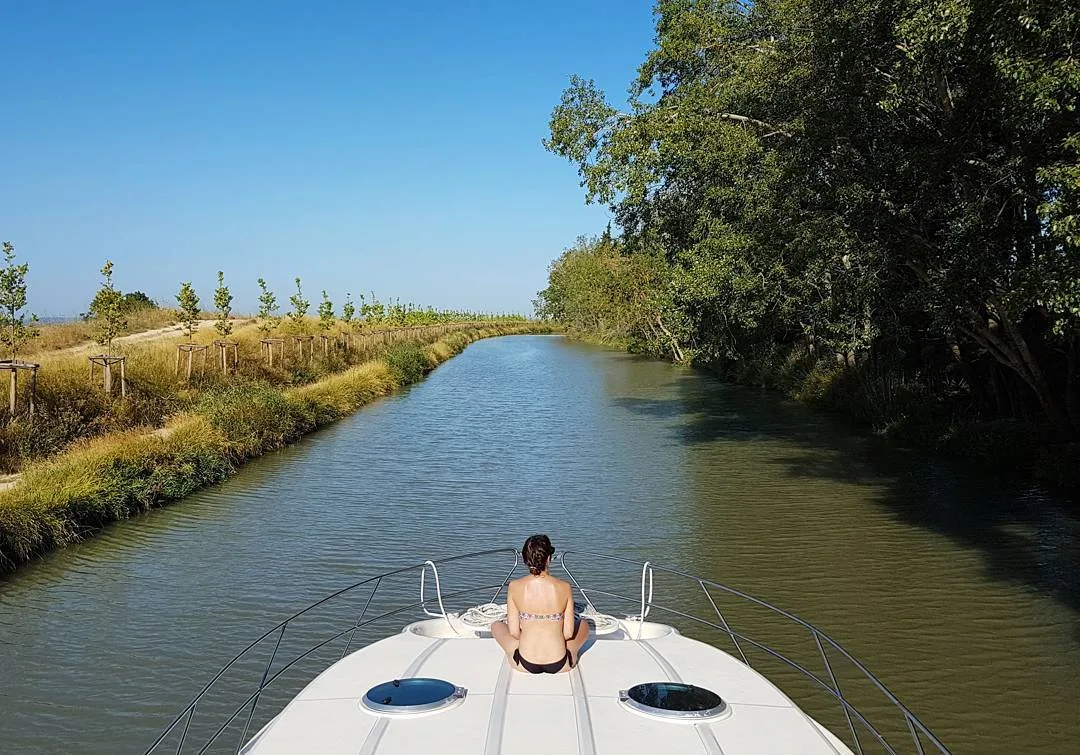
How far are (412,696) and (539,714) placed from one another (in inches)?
24.3

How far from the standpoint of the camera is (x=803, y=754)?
392 centimetres

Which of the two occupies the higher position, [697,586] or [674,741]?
[674,741]

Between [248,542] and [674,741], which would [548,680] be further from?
[248,542]

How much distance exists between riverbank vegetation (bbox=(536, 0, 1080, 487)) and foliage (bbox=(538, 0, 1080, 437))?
1.7 inches

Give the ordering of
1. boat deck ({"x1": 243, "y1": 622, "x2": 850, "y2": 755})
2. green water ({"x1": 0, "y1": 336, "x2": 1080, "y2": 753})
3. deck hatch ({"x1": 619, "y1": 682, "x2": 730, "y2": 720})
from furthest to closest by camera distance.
Result: green water ({"x1": 0, "y1": 336, "x2": 1080, "y2": 753})
deck hatch ({"x1": 619, "y1": 682, "x2": 730, "y2": 720})
boat deck ({"x1": 243, "y1": 622, "x2": 850, "y2": 755})

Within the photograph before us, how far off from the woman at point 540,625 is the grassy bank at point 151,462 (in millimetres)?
8451

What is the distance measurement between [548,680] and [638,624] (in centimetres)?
135

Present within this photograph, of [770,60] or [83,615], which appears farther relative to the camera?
[770,60]

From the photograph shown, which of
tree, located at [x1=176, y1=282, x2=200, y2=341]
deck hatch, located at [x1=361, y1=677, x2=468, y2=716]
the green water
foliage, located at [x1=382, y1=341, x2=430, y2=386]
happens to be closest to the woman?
deck hatch, located at [x1=361, y1=677, x2=468, y2=716]

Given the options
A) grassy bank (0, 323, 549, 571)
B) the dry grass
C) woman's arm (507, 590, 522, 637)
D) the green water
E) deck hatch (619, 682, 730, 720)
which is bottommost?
the green water

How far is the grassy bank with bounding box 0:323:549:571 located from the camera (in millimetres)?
11539

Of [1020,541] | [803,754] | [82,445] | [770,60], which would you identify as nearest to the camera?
[803,754]

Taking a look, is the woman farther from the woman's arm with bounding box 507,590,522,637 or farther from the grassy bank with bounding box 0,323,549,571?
the grassy bank with bounding box 0,323,549,571

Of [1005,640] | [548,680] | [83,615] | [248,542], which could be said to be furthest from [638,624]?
[248,542]
